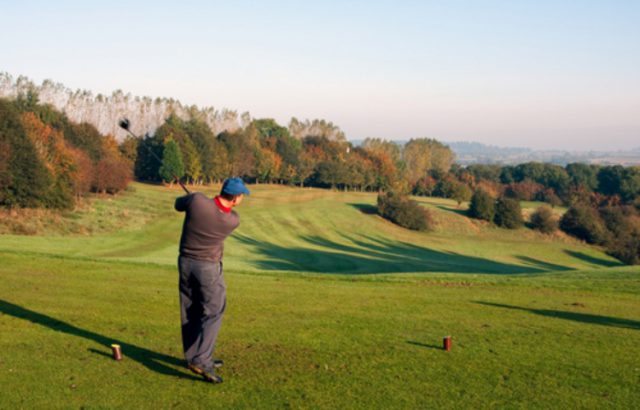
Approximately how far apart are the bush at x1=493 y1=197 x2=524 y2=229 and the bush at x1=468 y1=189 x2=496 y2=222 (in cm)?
149

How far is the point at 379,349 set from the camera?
963cm

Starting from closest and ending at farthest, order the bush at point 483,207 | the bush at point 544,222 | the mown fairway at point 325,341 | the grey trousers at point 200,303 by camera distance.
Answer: the mown fairway at point 325,341
the grey trousers at point 200,303
the bush at point 544,222
the bush at point 483,207

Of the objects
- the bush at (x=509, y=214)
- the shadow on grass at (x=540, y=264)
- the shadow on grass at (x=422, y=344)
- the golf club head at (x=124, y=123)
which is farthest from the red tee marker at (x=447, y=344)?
the bush at (x=509, y=214)

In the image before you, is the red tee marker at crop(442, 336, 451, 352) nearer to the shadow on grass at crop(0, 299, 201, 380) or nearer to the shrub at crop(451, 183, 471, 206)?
the shadow on grass at crop(0, 299, 201, 380)

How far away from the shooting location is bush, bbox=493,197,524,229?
92.2 meters

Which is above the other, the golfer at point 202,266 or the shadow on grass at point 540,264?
the golfer at point 202,266

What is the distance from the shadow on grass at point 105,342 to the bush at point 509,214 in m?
88.0

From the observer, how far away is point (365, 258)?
57031 millimetres

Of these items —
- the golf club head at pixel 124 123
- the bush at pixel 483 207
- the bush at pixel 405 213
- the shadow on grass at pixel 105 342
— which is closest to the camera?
the shadow on grass at pixel 105 342

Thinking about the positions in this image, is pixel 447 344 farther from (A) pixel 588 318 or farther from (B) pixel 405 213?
(B) pixel 405 213

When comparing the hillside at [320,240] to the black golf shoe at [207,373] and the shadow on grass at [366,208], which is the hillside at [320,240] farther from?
the black golf shoe at [207,373]

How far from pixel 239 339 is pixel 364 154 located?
528ft

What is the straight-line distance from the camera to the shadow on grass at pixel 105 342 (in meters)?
8.47

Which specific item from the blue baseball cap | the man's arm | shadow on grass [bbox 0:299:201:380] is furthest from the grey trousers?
the blue baseball cap
